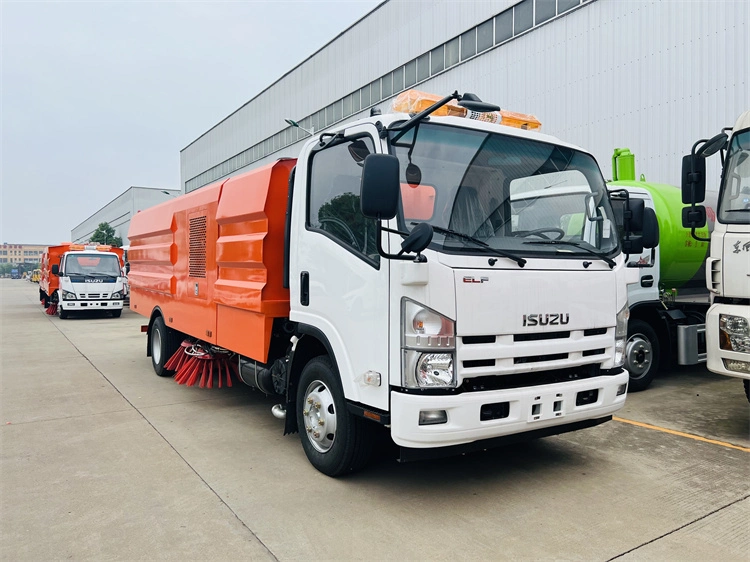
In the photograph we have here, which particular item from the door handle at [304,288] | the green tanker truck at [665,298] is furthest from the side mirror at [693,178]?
the door handle at [304,288]

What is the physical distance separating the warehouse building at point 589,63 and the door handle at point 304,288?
10629mm

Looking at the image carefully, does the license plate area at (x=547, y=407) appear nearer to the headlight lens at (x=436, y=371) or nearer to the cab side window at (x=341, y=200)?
the headlight lens at (x=436, y=371)

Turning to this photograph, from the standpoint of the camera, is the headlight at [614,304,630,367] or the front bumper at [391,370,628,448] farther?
the headlight at [614,304,630,367]

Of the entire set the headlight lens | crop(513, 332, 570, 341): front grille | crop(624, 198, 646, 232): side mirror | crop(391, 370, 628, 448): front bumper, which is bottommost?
crop(391, 370, 628, 448): front bumper

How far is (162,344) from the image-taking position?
817cm

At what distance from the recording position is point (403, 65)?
21.3 metres

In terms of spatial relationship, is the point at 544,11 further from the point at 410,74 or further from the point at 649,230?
the point at 649,230

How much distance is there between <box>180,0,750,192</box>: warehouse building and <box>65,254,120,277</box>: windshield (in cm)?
1150

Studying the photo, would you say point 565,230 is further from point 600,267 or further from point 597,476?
point 597,476

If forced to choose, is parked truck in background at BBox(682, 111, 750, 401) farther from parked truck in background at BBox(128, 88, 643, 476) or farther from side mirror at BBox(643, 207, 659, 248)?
parked truck in background at BBox(128, 88, 643, 476)

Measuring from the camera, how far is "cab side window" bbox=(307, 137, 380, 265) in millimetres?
3816

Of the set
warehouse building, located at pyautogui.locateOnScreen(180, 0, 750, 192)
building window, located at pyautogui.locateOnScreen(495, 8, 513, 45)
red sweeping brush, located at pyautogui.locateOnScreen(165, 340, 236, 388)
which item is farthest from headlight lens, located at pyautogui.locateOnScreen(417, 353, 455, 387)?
building window, located at pyautogui.locateOnScreen(495, 8, 513, 45)

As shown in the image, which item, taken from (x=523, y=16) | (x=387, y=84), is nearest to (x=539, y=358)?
(x=523, y=16)

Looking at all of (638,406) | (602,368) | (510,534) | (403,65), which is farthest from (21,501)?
(403,65)
